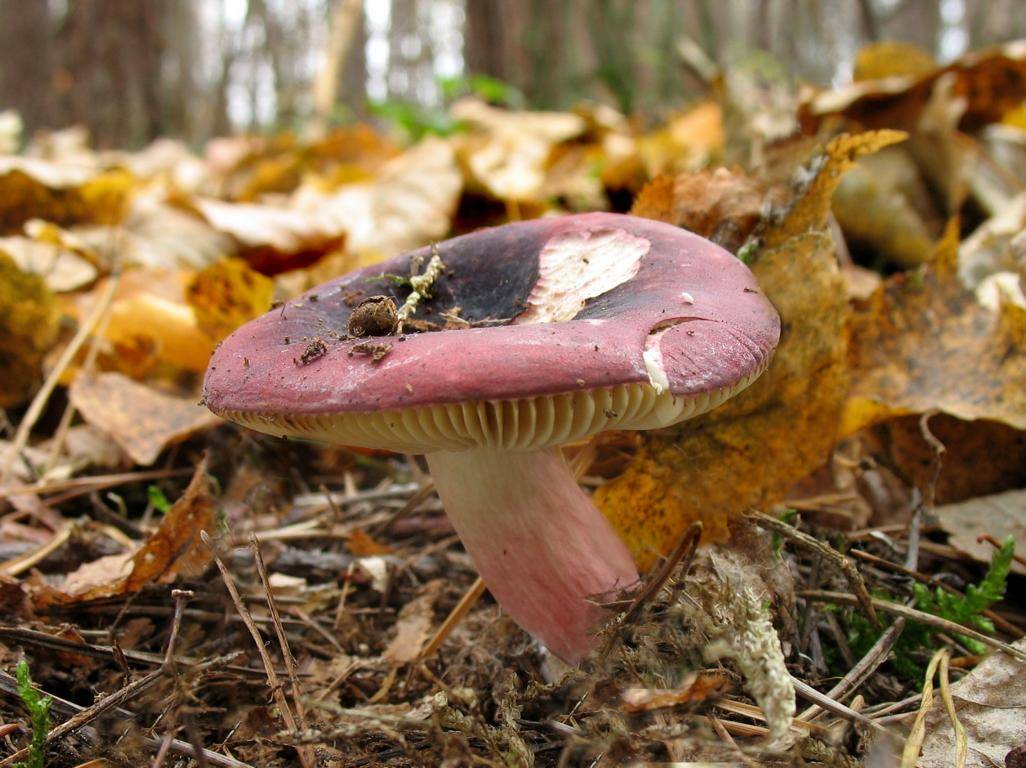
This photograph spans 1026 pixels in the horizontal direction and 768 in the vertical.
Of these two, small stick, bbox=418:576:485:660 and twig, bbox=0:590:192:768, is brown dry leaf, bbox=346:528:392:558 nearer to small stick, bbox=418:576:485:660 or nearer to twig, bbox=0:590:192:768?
small stick, bbox=418:576:485:660

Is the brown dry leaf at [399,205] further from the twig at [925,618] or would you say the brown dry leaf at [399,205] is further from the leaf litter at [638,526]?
the twig at [925,618]

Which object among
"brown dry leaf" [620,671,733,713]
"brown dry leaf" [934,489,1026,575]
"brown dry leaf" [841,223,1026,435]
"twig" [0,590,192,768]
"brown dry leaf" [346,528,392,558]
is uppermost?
"brown dry leaf" [841,223,1026,435]

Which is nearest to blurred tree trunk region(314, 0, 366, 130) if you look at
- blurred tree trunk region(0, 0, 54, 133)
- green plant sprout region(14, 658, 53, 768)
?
blurred tree trunk region(0, 0, 54, 133)

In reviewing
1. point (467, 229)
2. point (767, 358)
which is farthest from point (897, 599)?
point (467, 229)

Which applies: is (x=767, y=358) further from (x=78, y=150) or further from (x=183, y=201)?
(x=78, y=150)

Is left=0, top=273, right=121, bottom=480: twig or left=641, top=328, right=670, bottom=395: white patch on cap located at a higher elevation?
left=641, top=328, right=670, bottom=395: white patch on cap

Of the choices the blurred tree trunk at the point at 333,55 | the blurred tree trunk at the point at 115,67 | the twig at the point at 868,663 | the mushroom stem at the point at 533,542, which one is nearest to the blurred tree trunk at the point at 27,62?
the blurred tree trunk at the point at 115,67

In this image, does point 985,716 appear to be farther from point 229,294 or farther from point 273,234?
point 273,234
